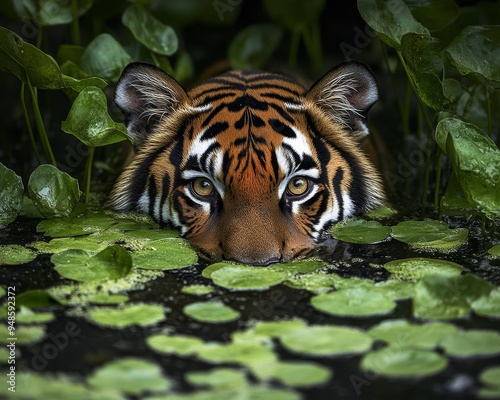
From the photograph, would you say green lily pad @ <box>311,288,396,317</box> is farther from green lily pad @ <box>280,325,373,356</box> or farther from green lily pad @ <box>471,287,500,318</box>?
green lily pad @ <box>471,287,500,318</box>

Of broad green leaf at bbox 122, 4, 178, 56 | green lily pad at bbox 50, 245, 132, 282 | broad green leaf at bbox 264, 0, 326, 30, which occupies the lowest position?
green lily pad at bbox 50, 245, 132, 282

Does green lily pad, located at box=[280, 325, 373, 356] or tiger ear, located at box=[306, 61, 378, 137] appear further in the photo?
tiger ear, located at box=[306, 61, 378, 137]

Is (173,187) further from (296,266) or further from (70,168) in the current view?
(70,168)

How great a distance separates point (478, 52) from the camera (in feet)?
13.9

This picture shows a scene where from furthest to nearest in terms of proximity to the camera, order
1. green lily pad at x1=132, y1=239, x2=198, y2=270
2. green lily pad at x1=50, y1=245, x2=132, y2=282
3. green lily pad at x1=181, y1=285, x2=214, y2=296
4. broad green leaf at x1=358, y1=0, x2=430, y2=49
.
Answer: broad green leaf at x1=358, y1=0, x2=430, y2=49 < green lily pad at x1=132, y1=239, x2=198, y2=270 < green lily pad at x1=50, y1=245, x2=132, y2=282 < green lily pad at x1=181, y1=285, x2=214, y2=296

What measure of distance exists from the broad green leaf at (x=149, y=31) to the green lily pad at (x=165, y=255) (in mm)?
1628

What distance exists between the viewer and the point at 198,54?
343 inches

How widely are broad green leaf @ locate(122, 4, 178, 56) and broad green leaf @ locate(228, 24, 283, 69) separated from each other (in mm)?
1139

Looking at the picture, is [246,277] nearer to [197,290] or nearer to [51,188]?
[197,290]

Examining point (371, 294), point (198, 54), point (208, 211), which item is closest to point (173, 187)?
point (208, 211)

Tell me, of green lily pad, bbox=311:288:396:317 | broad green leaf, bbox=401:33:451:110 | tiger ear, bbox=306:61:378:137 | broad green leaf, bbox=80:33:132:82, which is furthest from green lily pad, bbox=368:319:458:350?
broad green leaf, bbox=80:33:132:82

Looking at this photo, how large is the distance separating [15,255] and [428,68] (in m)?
Answer: 2.29

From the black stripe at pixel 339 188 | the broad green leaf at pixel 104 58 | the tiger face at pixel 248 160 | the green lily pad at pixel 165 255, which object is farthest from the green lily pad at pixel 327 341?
the broad green leaf at pixel 104 58

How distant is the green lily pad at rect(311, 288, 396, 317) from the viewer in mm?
3334
